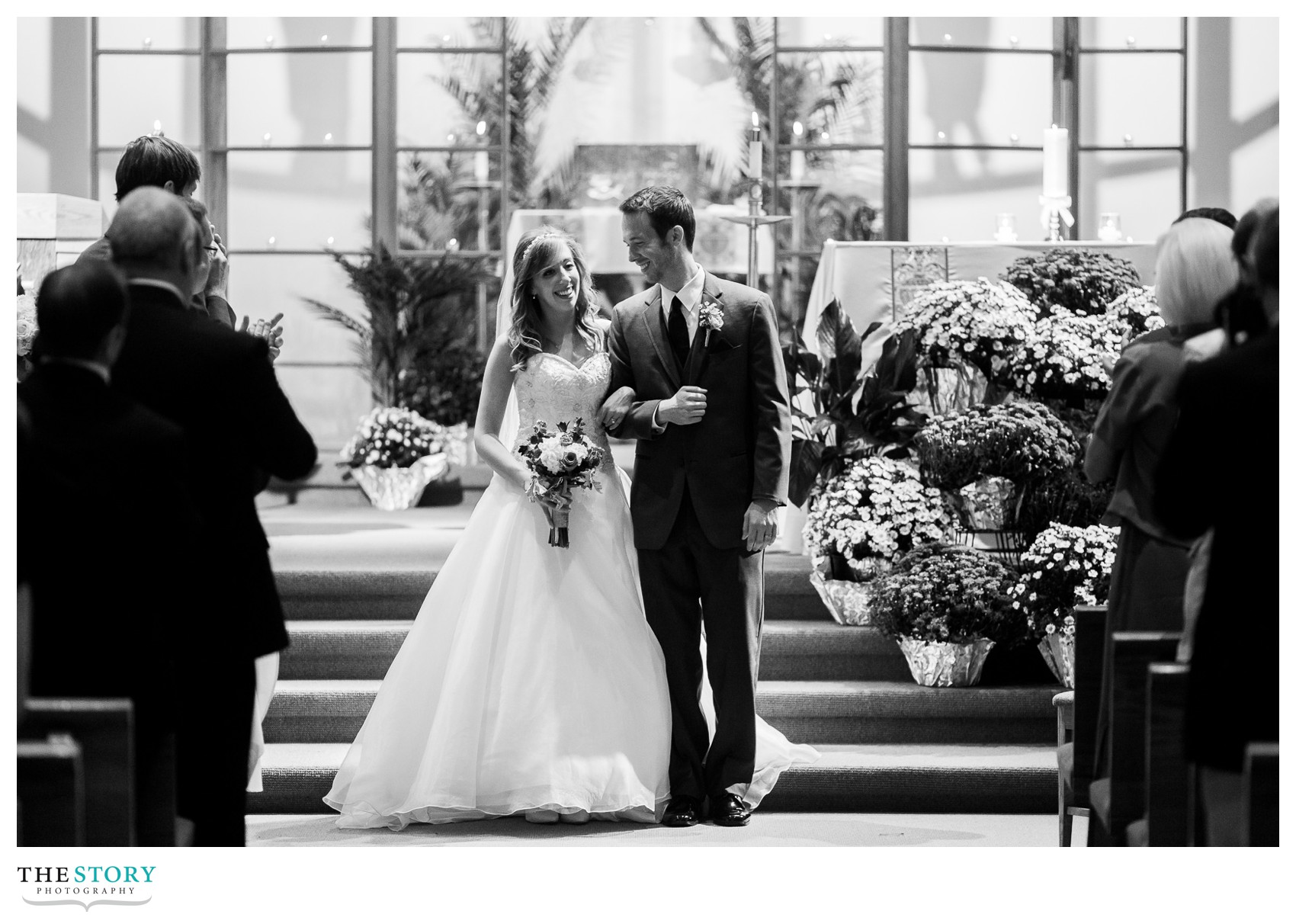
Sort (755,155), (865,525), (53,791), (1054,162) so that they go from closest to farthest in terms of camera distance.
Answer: (53,791) < (865,525) < (755,155) < (1054,162)

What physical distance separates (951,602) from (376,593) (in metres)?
2.11

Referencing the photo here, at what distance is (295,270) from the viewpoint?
9625mm

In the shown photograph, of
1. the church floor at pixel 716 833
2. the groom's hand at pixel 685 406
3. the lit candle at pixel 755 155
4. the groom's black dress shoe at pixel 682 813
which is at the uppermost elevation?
the lit candle at pixel 755 155

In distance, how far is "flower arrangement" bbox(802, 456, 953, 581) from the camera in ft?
16.2

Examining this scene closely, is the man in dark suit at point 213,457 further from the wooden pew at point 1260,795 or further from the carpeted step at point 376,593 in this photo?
the carpeted step at point 376,593

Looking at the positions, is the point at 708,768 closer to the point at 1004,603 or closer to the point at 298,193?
the point at 1004,603

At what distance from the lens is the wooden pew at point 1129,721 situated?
2.81 metres

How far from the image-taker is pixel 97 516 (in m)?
2.42

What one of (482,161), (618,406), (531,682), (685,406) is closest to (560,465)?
(618,406)

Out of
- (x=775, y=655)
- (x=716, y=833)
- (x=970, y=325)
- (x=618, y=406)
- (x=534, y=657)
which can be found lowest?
(x=716, y=833)

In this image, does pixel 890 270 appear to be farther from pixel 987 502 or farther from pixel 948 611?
pixel 948 611

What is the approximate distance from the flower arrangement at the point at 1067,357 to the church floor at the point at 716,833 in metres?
1.51

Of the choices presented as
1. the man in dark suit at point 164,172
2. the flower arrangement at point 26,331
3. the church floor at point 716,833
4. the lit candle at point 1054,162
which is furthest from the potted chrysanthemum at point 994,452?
the flower arrangement at point 26,331

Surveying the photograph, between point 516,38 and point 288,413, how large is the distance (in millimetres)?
7594
